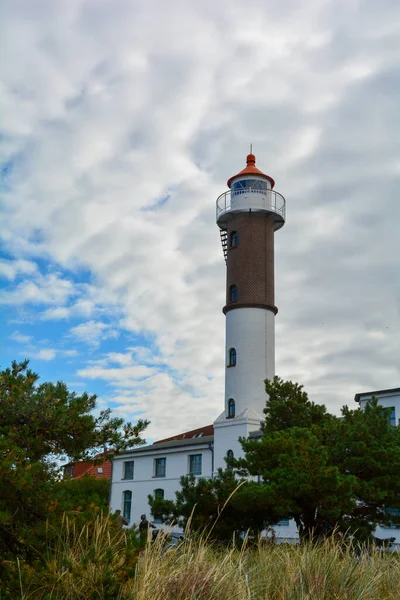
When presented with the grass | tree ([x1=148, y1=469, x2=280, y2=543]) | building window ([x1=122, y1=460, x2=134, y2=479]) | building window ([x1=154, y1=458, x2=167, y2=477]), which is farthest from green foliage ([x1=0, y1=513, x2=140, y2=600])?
building window ([x1=122, y1=460, x2=134, y2=479])

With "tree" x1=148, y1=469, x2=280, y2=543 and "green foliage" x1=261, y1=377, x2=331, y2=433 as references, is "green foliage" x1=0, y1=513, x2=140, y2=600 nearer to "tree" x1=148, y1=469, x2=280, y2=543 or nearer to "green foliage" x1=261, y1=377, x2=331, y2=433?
"tree" x1=148, y1=469, x2=280, y2=543

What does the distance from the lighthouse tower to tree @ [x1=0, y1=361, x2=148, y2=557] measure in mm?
25241

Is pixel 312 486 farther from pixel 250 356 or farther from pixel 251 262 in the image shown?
pixel 251 262

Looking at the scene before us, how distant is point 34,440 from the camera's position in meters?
7.75

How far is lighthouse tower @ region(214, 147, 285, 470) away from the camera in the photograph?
1362 inches

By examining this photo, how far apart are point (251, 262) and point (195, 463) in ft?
42.0

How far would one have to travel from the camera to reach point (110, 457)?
922 cm

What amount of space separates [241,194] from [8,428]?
32.2 meters

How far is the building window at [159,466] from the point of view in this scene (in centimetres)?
4025

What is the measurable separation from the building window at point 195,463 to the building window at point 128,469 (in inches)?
275

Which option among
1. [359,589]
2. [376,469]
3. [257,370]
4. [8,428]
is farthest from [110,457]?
[257,370]

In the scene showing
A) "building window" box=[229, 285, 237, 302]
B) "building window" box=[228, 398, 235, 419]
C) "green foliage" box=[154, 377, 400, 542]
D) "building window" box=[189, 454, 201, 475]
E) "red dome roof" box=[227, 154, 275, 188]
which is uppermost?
"red dome roof" box=[227, 154, 275, 188]

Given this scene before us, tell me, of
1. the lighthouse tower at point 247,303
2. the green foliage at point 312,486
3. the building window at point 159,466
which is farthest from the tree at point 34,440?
the building window at point 159,466

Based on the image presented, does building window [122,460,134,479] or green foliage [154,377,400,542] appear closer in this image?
green foliage [154,377,400,542]
